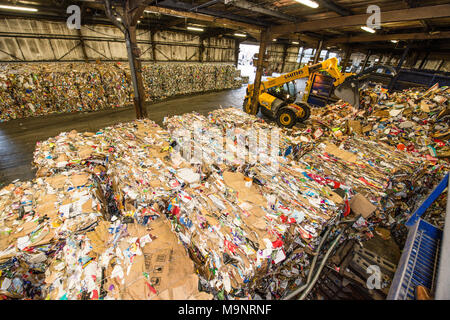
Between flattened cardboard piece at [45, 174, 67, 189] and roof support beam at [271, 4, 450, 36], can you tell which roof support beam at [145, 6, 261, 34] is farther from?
flattened cardboard piece at [45, 174, 67, 189]

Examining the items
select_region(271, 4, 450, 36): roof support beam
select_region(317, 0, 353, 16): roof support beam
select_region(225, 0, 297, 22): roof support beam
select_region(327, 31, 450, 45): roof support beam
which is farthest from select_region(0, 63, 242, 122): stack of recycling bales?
select_region(327, 31, 450, 45): roof support beam

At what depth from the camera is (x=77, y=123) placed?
7.12m

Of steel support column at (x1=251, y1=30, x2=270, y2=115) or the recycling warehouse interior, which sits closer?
the recycling warehouse interior

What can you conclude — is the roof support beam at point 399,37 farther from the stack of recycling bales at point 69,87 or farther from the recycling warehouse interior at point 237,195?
the stack of recycling bales at point 69,87

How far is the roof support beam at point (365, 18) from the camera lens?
378 centimetres

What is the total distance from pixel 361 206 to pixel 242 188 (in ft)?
5.78

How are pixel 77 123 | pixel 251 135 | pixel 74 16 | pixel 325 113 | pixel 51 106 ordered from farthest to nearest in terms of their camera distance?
pixel 74 16, pixel 51 106, pixel 77 123, pixel 325 113, pixel 251 135

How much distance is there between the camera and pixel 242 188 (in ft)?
7.45

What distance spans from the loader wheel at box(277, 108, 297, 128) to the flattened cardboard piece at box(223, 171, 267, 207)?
5.44 meters

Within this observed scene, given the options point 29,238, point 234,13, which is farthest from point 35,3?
point 29,238

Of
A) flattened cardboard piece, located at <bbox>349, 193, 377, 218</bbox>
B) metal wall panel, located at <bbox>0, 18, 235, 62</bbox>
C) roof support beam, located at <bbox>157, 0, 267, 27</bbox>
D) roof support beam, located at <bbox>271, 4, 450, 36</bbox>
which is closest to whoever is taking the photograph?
flattened cardboard piece, located at <bbox>349, 193, 377, 218</bbox>

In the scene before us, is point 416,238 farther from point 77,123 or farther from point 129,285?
point 77,123

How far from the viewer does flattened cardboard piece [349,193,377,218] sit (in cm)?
242

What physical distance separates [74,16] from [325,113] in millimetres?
12848
